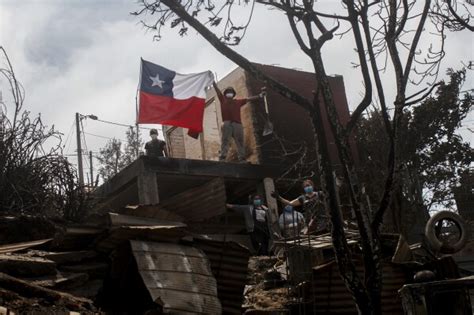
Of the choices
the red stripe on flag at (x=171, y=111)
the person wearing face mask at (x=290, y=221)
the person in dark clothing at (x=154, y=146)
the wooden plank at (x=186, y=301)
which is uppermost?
the red stripe on flag at (x=171, y=111)

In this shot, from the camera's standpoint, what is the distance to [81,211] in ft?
33.3

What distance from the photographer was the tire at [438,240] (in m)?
9.02

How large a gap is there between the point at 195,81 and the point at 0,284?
34.3 feet

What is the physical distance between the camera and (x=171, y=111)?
14.9 metres

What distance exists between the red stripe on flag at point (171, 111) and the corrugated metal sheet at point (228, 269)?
6.38 metres

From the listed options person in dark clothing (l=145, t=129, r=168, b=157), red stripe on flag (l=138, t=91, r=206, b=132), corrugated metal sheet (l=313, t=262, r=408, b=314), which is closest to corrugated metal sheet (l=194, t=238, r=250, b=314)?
corrugated metal sheet (l=313, t=262, r=408, b=314)

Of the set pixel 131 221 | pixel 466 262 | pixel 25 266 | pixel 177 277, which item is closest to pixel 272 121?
pixel 466 262

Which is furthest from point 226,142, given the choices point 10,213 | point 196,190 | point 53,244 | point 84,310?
point 84,310

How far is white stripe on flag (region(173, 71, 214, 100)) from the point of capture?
15273 millimetres

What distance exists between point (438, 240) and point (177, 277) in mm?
4400

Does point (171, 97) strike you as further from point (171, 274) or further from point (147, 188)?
point (171, 274)

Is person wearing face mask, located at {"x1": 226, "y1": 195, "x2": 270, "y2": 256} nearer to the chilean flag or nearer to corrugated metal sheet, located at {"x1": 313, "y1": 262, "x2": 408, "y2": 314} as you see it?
corrugated metal sheet, located at {"x1": 313, "y1": 262, "x2": 408, "y2": 314}

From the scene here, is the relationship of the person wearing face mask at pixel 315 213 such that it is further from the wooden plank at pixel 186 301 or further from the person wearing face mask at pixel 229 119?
the wooden plank at pixel 186 301

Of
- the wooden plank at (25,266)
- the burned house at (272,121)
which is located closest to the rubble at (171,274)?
the wooden plank at (25,266)
